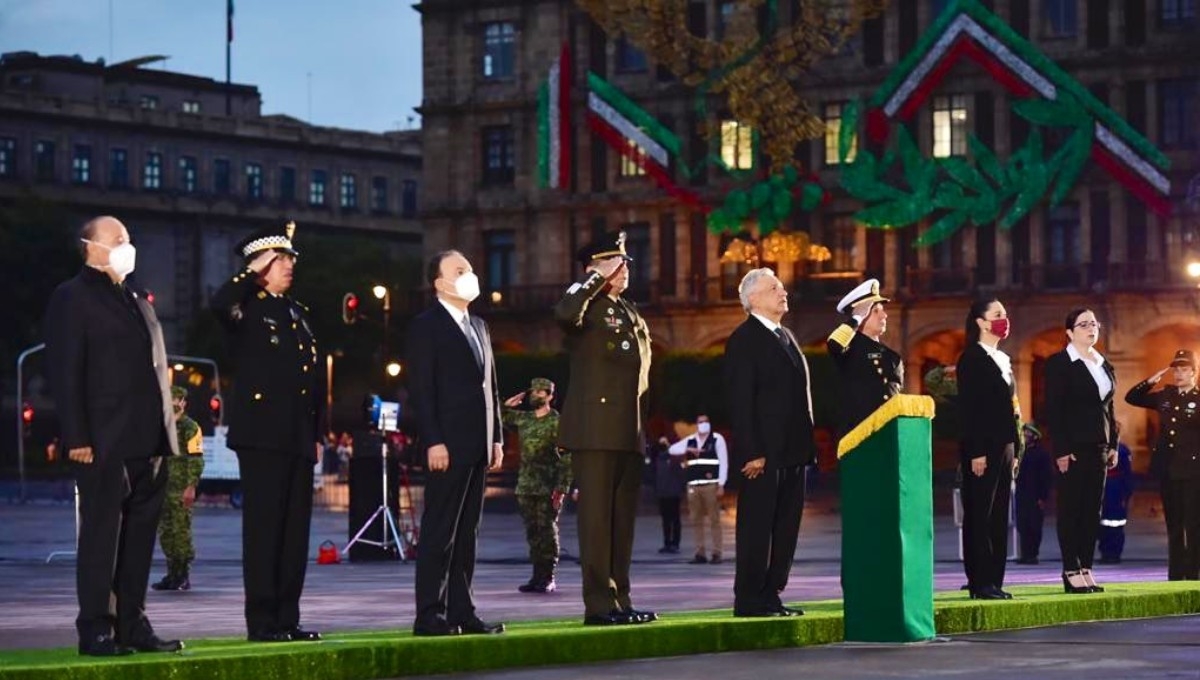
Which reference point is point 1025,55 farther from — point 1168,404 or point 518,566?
point 1168,404

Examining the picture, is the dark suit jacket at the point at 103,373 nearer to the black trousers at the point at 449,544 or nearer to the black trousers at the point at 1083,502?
the black trousers at the point at 449,544

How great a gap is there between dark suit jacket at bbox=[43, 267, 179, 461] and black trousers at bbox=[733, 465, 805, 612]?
3.62 metres

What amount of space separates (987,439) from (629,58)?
6720 cm

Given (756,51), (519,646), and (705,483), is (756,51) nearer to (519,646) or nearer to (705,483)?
(705,483)

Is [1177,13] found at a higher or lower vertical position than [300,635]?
higher

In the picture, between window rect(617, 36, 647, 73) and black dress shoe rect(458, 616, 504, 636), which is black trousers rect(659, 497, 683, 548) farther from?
window rect(617, 36, 647, 73)

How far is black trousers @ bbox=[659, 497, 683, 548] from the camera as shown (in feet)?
114

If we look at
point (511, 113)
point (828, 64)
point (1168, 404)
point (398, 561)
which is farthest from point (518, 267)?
point (1168, 404)

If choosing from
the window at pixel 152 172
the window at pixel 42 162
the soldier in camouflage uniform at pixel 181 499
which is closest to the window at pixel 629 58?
the window at pixel 152 172

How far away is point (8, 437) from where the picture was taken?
10162 cm

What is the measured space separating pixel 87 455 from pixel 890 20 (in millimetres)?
68157

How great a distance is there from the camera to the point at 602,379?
1456 centimetres

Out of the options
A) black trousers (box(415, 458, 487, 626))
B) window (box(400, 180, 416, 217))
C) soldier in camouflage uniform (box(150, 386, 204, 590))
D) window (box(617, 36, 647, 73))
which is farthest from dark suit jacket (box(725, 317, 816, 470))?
window (box(400, 180, 416, 217))

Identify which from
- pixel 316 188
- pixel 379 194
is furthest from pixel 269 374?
pixel 379 194
